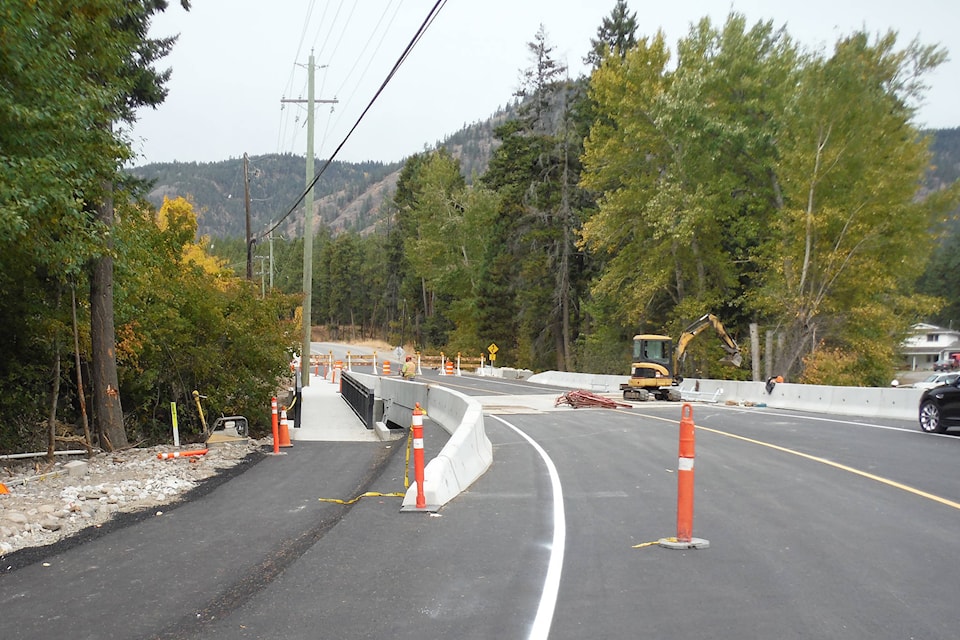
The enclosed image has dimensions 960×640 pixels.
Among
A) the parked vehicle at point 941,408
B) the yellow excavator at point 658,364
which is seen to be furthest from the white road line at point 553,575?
the yellow excavator at point 658,364

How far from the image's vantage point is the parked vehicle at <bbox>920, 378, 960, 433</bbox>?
1791cm

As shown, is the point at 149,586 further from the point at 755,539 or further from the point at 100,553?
the point at 755,539

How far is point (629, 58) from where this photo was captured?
1809 inches

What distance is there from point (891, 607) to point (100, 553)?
7271 mm

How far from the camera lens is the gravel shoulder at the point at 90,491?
907 cm

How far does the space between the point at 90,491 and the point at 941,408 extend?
17051 mm

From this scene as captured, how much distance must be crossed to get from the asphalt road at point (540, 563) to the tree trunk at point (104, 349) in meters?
5.56

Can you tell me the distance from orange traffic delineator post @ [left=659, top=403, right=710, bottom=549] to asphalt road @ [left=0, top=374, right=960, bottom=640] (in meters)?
0.16

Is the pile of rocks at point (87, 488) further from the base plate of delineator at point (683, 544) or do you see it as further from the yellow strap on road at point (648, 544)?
the base plate of delineator at point (683, 544)

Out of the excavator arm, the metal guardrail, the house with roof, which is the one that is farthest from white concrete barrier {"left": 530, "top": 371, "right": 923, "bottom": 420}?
the house with roof

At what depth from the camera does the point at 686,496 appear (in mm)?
7652

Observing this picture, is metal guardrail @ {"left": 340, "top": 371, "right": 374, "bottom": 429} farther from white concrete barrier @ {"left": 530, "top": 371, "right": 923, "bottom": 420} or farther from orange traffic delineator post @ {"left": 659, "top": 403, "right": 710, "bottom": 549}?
orange traffic delineator post @ {"left": 659, "top": 403, "right": 710, "bottom": 549}

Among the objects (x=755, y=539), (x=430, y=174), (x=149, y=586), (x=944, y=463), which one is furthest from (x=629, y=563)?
(x=430, y=174)

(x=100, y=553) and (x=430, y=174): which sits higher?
(x=430, y=174)
